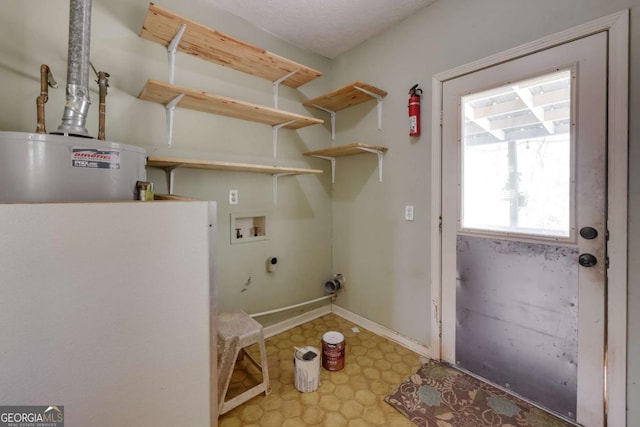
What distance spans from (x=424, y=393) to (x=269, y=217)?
170 cm

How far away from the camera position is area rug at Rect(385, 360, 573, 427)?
4.78 ft

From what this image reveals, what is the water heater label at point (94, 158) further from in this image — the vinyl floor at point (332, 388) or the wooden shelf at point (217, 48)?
the vinyl floor at point (332, 388)

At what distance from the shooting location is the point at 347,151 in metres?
2.40

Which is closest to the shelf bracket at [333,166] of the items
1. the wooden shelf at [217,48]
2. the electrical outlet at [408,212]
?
the wooden shelf at [217,48]

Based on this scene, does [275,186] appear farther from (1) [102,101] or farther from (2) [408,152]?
(1) [102,101]

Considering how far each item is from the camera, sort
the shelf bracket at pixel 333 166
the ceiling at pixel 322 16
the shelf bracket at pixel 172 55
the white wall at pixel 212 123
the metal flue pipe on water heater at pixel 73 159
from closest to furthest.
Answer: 1. the metal flue pipe on water heater at pixel 73 159
2. the white wall at pixel 212 123
3. the shelf bracket at pixel 172 55
4. the ceiling at pixel 322 16
5. the shelf bracket at pixel 333 166

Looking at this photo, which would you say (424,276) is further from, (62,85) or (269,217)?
(62,85)

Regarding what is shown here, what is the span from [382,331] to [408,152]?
154 cm

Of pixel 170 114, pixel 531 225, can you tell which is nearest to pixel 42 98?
pixel 170 114

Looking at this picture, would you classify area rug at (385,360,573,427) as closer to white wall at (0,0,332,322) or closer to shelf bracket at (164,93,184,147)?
white wall at (0,0,332,322)

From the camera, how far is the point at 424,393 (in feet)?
5.46

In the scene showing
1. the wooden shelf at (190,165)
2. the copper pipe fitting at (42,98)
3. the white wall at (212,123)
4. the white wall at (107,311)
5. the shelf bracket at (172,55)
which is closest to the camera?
the white wall at (107,311)

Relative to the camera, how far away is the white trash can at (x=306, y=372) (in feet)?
5.47

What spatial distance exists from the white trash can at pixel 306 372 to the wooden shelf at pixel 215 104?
1689 millimetres
